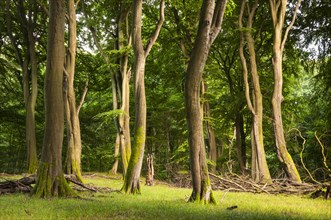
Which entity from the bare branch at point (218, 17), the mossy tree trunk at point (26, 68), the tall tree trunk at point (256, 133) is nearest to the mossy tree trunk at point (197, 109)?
the bare branch at point (218, 17)

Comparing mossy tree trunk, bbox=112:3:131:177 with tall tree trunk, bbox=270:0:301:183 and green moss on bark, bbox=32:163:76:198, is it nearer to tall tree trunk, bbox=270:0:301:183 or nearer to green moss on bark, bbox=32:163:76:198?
tall tree trunk, bbox=270:0:301:183

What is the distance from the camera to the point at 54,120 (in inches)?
413

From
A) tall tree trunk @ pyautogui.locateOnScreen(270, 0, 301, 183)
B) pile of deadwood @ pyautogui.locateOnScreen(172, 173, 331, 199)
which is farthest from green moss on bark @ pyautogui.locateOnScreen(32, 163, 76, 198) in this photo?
tall tree trunk @ pyautogui.locateOnScreen(270, 0, 301, 183)

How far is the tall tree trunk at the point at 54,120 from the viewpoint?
397 inches

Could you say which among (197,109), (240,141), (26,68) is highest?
(26,68)

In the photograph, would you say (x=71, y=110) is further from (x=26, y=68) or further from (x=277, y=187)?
(x=277, y=187)

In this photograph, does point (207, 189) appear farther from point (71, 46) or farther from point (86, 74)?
point (86, 74)

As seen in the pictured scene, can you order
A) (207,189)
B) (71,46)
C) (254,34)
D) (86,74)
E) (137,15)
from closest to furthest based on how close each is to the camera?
(207,189) < (137,15) < (71,46) < (254,34) < (86,74)

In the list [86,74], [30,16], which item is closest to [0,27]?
[30,16]

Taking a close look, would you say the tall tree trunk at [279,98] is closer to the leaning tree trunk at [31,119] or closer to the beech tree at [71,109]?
the beech tree at [71,109]

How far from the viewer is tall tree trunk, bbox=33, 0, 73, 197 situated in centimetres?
1009

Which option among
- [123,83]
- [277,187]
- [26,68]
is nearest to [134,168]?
[277,187]

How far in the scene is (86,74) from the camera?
25531 mm

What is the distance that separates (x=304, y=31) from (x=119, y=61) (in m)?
10.3
